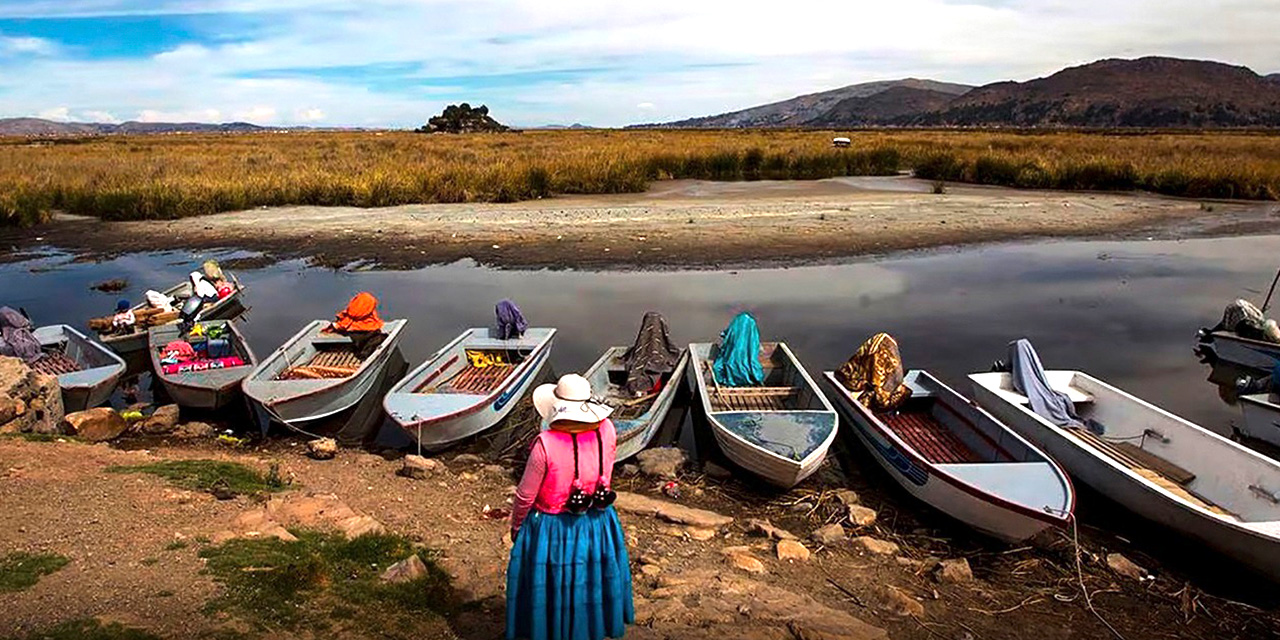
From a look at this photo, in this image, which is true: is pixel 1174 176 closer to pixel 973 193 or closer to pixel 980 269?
pixel 973 193

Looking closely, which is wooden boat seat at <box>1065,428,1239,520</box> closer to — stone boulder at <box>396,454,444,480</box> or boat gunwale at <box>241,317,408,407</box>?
stone boulder at <box>396,454,444,480</box>

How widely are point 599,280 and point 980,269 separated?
9378mm

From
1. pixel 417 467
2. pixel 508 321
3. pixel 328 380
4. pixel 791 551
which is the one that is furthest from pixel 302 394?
pixel 791 551

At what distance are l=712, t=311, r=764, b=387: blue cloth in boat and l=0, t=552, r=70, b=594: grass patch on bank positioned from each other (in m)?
7.66

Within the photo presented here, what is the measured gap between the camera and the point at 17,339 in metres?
11.3

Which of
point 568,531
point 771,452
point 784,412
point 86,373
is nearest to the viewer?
point 568,531

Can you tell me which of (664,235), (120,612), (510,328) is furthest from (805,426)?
(664,235)

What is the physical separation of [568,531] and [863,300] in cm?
1295

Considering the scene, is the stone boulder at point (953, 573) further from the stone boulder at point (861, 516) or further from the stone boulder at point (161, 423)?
the stone boulder at point (161, 423)

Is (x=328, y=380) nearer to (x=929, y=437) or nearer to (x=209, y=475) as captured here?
(x=209, y=475)

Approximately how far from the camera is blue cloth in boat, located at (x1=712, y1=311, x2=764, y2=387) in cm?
1083

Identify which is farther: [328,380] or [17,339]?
[17,339]

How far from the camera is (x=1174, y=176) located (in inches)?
1231

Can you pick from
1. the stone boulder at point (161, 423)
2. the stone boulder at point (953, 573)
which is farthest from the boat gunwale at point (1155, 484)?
the stone boulder at point (161, 423)
